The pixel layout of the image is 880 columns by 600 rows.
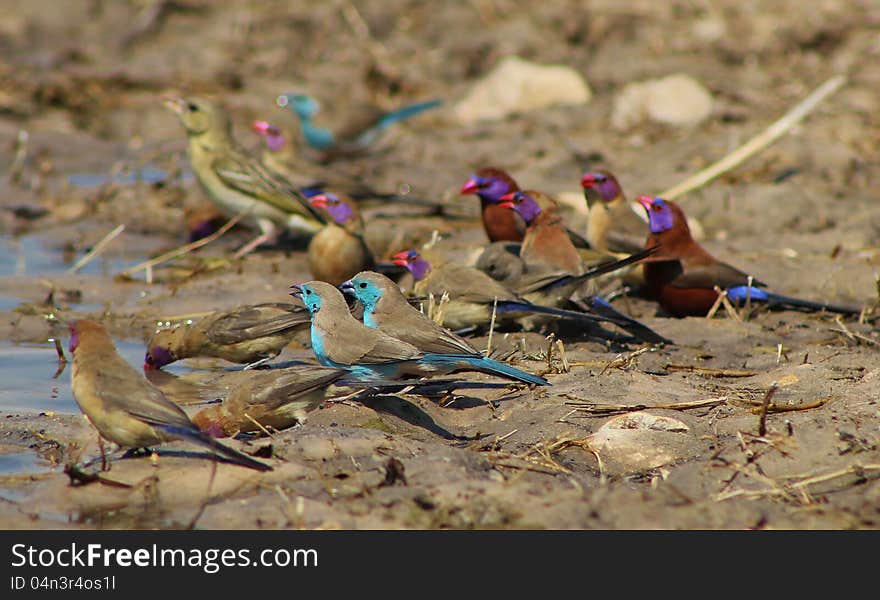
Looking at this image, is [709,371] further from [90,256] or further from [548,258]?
[90,256]

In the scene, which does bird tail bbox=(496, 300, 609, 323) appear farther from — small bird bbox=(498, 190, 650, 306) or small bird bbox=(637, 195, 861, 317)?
small bird bbox=(637, 195, 861, 317)

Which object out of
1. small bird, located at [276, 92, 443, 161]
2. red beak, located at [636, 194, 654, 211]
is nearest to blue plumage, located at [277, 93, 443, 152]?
small bird, located at [276, 92, 443, 161]

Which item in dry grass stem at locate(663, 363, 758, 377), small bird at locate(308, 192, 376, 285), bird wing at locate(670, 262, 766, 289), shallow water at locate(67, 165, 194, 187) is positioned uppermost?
dry grass stem at locate(663, 363, 758, 377)

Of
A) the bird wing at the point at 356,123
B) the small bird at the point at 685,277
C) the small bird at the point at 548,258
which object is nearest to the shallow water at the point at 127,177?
the bird wing at the point at 356,123

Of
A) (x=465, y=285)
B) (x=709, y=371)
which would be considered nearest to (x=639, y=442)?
(x=709, y=371)

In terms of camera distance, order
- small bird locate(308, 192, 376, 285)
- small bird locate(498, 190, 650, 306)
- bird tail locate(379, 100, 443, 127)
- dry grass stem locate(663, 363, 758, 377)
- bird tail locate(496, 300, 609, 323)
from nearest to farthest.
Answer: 1. dry grass stem locate(663, 363, 758, 377)
2. bird tail locate(496, 300, 609, 323)
3. small bird locate(498, 190, 650, 306)
4. small bird locate(308, 192, 376, 285)
5. bird tail locate(379, 100, 443, 127)

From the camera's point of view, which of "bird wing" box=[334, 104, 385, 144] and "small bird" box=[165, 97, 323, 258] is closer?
"small bird" box=[165, 97, 323, 258]

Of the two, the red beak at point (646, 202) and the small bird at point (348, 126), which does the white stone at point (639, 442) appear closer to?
the red beak at point (646, 202)

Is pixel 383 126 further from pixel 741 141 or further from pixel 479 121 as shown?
pixel 741 141
